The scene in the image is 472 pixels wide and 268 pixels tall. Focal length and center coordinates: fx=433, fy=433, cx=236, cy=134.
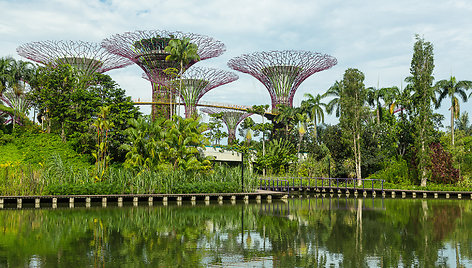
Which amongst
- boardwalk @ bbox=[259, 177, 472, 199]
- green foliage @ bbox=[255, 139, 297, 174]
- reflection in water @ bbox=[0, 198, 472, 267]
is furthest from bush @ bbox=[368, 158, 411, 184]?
reflection in water @ bbox=[0, 198, 472, 267]

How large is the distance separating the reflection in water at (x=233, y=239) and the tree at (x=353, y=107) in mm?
21816

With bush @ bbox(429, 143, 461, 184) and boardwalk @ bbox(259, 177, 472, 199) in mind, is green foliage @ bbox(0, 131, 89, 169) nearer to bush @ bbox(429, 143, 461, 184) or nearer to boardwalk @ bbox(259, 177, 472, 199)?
boardwalk @ bbox(259, 177, 472, 199)

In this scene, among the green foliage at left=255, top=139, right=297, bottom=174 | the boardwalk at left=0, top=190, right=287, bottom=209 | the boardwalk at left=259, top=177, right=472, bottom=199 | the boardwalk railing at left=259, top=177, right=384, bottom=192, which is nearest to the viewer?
the boardwalk at left=0, top=190, right=287, bottom=209

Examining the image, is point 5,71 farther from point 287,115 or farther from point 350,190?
point 350,190

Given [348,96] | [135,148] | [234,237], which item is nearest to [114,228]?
[234,237]

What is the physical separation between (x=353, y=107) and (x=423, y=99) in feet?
20.4

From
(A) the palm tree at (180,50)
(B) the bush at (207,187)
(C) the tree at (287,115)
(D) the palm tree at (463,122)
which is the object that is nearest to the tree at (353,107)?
(C) the tree at (287,115)

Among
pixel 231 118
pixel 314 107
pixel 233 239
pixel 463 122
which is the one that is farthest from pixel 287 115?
pixel 463 122

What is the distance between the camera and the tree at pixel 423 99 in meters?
35.9

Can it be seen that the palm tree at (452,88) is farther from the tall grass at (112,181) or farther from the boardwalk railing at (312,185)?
the tall grass at (112,181)

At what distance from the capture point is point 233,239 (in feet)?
40.1

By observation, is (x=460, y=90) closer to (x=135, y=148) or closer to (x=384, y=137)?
(x=384, y=137)

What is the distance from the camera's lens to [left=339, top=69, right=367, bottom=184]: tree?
40.4 metres

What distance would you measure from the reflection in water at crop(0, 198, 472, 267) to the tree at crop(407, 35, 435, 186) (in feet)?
58.1
